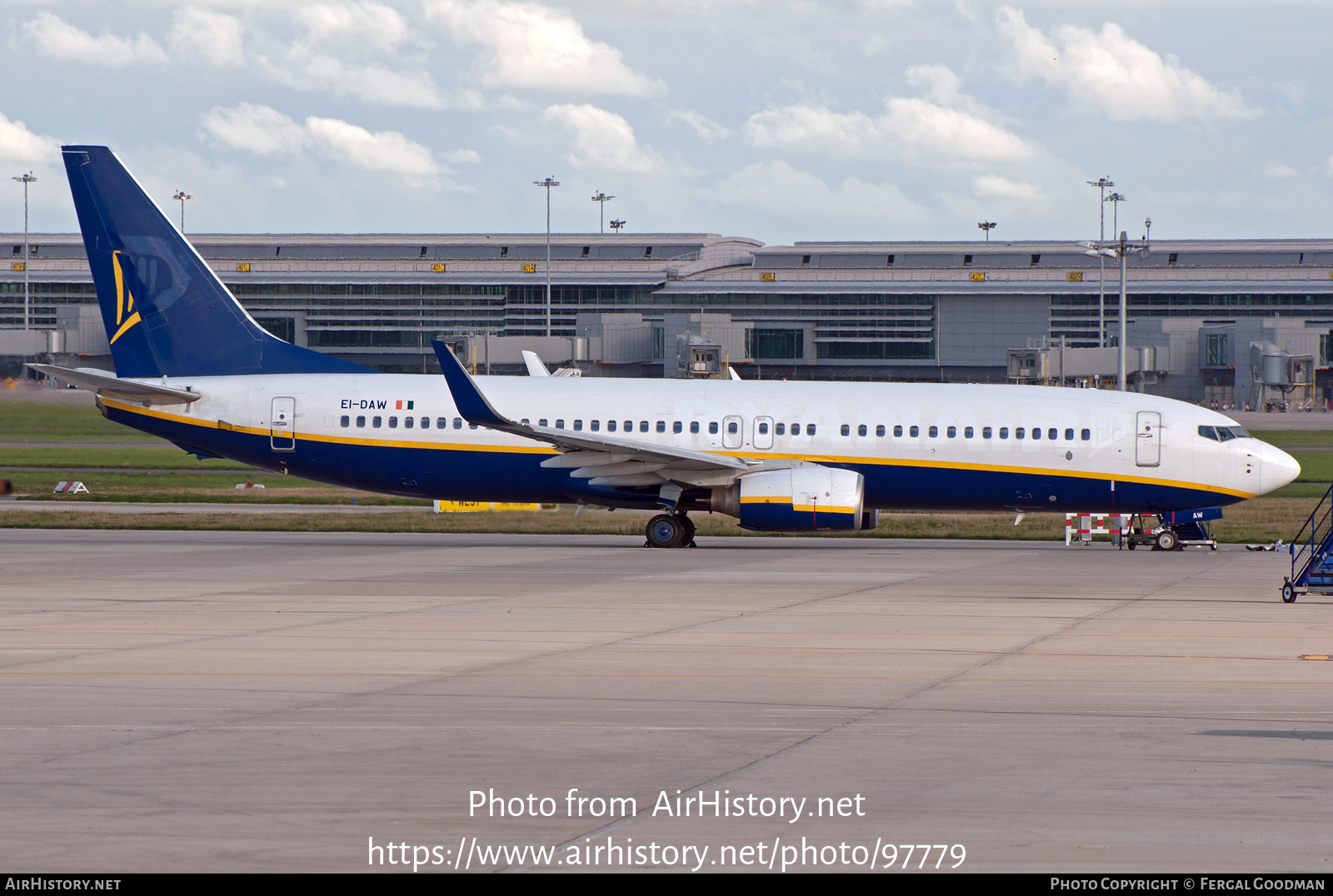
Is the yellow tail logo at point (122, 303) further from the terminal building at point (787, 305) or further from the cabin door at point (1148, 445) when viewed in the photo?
the terminal building at point (787, 305)

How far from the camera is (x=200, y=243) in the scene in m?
156

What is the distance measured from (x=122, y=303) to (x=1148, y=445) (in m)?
24.6

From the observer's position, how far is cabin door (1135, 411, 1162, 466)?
32875 millimetres

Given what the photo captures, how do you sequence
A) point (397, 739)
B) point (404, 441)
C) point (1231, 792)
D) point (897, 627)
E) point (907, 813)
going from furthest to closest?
point (404, 441) → point (897, 627) → point (397, 739) → point (1231, 792) → point (907, 813)

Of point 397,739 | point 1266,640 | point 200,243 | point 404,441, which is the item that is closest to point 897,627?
point 1266,640

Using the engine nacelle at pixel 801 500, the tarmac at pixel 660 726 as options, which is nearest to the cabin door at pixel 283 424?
the tarmac at pixel 660 726

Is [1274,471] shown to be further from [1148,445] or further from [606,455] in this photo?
[606,455]

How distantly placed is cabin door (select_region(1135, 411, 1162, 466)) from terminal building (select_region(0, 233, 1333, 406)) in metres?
81.7

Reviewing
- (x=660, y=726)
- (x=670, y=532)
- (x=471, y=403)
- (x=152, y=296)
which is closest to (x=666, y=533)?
(x=670, y=532)

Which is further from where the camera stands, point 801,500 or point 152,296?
point 152,296

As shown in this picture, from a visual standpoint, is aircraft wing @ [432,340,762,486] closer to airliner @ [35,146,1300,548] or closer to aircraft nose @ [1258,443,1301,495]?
airliner @ [35,146,1300,548]

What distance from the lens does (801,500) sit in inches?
1234
